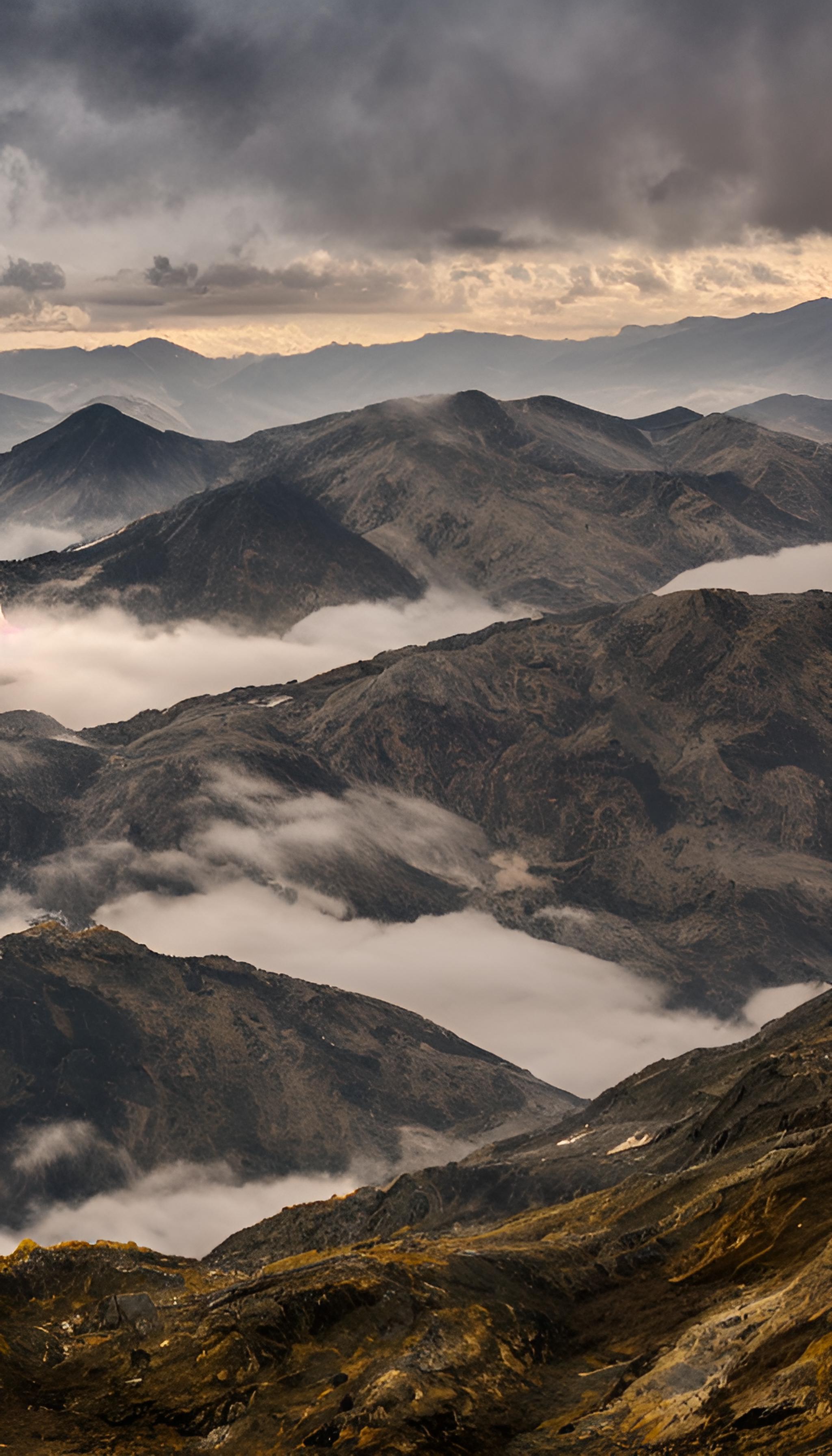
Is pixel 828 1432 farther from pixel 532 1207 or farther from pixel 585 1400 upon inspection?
pixel 532 1207

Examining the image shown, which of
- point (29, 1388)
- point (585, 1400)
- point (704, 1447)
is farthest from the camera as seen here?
point (29, 1388)

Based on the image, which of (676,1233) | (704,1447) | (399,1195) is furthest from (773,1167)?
(399,1195)

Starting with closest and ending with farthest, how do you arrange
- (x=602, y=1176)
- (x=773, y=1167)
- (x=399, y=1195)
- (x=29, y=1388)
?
1. (x=29, y=1388)
2. (x=773, y=1167)
3. (x=602, y=1176)
4. (x=399, y=1195)

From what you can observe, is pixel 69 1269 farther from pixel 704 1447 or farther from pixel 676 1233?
pixel 704 1447

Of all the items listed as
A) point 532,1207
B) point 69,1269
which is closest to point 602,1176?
point 532,1207

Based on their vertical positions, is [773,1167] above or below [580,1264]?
above

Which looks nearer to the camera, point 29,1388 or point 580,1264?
point 29,1388
